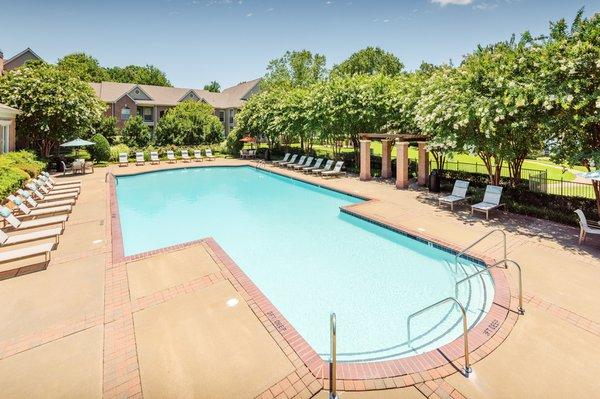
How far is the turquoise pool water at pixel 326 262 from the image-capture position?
22.8ft

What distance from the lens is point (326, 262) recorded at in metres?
10.4

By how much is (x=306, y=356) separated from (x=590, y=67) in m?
11.9

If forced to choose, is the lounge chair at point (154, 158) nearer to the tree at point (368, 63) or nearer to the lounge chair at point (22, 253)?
the lounge chair at point (22, 253)

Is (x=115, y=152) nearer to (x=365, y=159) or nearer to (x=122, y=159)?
(x=122, y=159)

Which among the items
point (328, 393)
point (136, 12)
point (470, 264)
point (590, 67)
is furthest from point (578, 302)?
point (136, 12)

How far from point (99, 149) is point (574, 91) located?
34.3 metres

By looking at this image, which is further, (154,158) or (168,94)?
(168,94)

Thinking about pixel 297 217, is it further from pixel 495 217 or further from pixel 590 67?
pixel 590 67

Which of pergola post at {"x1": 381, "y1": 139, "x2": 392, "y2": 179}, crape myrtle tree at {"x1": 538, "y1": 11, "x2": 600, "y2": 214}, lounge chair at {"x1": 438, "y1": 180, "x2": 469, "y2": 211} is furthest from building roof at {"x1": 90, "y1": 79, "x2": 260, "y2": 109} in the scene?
crape myrtle tree at {"x1": 538, "y1": 11, "x2": 600, "y2": 214}

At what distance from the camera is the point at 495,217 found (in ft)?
43.0

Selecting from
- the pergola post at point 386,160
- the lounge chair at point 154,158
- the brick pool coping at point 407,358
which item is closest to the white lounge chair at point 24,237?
the brick pool coping at point 407,358

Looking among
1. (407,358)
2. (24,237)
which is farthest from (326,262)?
(24,237)

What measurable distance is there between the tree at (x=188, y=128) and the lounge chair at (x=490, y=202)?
1350 inches

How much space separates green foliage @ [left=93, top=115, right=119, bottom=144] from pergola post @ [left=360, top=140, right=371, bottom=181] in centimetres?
2879
